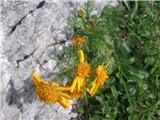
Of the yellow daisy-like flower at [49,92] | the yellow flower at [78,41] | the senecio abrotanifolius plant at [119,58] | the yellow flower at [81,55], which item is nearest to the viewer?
the yellow daisy-like flower at [49,92]

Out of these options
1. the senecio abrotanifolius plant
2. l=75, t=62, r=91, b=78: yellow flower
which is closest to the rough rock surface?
the senecio abrotanifolius plant

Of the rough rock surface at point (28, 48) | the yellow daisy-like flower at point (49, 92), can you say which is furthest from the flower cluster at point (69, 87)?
the rough rock surface at point (28, 48)

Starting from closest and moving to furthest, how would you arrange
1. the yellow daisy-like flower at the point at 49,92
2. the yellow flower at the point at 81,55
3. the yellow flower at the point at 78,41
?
the yellow daisy-like flower at the point at 49,92, the yellow flower at the point at 81,55, the yellow flower at the point at 78,41

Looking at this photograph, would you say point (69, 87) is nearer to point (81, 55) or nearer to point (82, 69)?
point (82, 69)

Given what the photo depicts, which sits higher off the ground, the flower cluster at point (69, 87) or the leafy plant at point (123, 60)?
the flower cluster at point (69, 87)

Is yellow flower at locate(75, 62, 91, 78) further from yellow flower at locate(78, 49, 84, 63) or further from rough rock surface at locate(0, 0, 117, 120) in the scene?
rough rock surface at locate(0, 0, 117, 120)

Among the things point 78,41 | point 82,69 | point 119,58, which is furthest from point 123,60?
point 82,69

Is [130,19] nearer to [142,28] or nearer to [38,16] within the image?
[142,28]

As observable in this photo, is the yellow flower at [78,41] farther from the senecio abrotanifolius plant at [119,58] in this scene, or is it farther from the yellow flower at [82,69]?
the yellow flower at [82,69]
